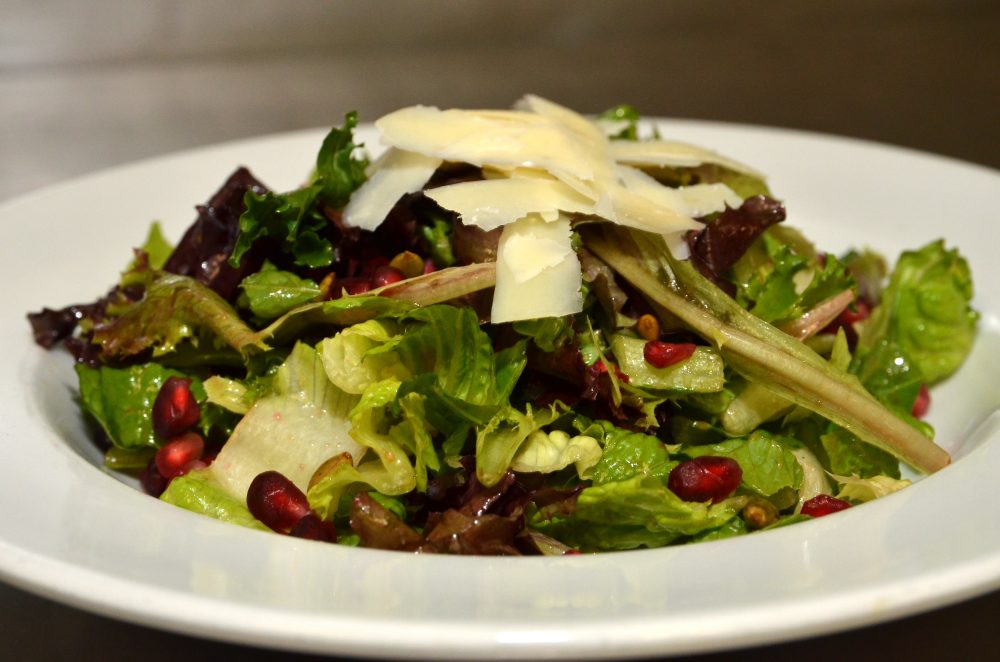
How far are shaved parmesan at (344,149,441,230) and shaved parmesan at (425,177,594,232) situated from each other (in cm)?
10

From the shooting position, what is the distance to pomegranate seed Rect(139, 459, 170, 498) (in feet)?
7.66

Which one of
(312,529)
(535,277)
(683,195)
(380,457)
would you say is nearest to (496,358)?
(535,277)

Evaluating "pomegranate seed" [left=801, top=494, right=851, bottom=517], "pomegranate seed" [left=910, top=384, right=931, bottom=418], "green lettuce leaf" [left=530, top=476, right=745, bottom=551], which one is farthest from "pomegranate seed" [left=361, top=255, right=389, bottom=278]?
"pomegranate seed" [left=910, top=384, right=931, bottom=418]

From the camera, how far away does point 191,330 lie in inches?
95.9

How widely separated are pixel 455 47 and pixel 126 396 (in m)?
5.53

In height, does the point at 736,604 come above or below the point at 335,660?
above

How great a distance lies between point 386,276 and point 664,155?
2.63 feet

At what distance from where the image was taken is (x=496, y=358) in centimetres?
221

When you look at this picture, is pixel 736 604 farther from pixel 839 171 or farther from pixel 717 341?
pixel 839 171

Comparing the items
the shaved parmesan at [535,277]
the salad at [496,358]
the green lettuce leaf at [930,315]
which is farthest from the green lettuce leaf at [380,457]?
the green lettuce leaf at [930,315]

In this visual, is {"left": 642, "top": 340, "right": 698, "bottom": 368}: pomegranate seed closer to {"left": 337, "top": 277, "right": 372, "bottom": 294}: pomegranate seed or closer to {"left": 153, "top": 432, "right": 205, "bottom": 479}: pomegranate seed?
{"left": 337, "top": 277, "right": 372, "bottom": 294}: pomegranate seed

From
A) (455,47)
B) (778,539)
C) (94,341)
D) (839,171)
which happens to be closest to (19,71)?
(455,47)

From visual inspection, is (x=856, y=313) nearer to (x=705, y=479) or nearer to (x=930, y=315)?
(x=930, y=315)

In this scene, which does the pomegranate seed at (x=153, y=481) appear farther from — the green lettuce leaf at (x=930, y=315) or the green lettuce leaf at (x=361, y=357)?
the green lettuce leaf at (x=930, y=315)
